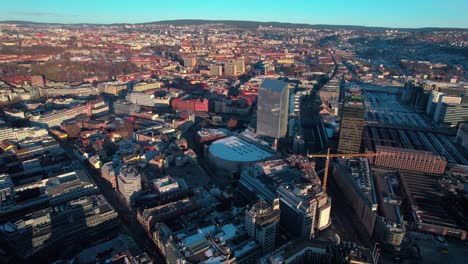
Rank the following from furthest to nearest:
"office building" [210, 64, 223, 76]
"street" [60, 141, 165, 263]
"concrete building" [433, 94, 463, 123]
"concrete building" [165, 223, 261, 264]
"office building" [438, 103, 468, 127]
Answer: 1. "office building" [210, 64, 223, 76]
2. "concrete building" [433, 94, 463, 123]
3. "office building" [438, 103, 468, 127]
4. "street" [60, 141, 165, 263]
5. "concrete building" [165, 223, 261, 264]

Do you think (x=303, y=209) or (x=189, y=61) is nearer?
(x=303, y=209)

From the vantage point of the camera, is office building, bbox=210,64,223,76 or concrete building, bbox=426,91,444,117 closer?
concrete building, bbox=426,91,444,117

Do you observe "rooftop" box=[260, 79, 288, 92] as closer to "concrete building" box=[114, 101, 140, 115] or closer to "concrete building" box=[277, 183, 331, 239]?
"concrete building" box=[277, 183, 331, 239]

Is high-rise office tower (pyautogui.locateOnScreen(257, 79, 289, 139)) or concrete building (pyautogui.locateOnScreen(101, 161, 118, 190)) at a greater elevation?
high-rise office tower (pyautogui.locateOnScreen(257, 79, 289, 139))

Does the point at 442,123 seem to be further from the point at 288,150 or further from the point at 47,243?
the point at 47,243

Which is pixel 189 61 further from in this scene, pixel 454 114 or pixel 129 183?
pixel 129 183

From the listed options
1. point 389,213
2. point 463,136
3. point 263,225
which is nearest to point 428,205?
point 389,213

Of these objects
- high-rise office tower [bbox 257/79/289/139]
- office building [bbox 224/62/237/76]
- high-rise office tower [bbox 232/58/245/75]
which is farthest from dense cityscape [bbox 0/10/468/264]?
high-rise office tower [bbox 232/58/245/75]
